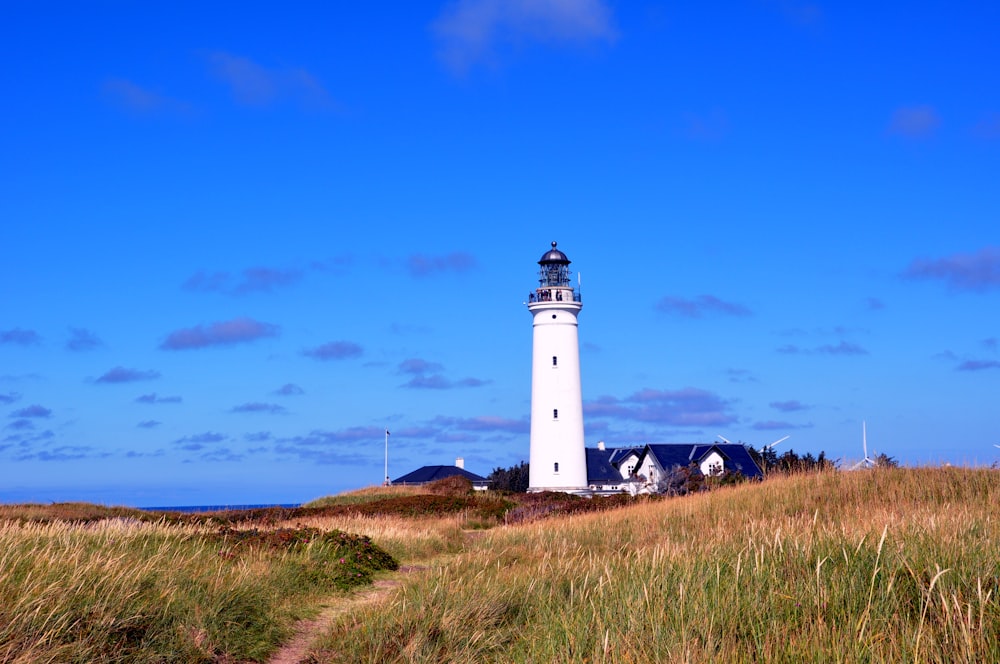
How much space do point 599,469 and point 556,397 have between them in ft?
44.5

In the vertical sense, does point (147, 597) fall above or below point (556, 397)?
below

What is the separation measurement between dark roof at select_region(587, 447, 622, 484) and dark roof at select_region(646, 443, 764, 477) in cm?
311

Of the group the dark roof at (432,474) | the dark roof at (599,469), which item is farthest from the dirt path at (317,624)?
the dark roof at (432,474)

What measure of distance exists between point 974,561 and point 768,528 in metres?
4.56

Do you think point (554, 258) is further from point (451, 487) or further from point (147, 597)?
point (147, 597)

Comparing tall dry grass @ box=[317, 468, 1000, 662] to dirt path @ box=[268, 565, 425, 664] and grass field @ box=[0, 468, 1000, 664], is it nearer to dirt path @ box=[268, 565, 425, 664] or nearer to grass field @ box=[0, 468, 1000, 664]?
grass field @ box=[0, 468, 1000, 664]

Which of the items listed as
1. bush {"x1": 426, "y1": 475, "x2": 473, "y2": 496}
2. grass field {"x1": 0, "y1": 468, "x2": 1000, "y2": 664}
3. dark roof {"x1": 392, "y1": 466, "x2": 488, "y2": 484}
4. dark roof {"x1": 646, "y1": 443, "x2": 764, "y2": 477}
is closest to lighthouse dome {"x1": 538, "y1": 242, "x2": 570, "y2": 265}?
bush {"x1": 426, "y1": 475, "x2": 473, "y2": 496}

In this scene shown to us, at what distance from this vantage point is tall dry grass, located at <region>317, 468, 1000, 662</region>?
17.8ft

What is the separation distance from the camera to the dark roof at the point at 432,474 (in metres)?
68.8

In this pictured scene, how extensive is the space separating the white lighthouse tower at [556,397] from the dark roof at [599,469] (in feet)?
32.4

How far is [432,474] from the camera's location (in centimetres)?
6938

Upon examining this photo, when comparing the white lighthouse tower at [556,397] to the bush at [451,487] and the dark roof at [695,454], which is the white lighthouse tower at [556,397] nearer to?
the bush at [451,487]

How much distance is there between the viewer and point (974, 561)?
686cm

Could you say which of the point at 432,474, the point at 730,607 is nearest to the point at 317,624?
the point at 730,607
